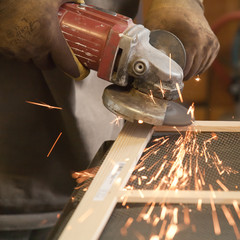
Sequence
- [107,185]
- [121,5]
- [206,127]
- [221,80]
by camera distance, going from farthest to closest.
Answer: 1. [221,80]
2. [121,5]
3. [206,127]
4. [107,185]

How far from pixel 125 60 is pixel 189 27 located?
0.29m

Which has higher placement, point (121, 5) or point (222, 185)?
point (121, 5)

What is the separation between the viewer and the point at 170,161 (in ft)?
3.75

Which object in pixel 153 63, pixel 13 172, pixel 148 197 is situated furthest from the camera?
pixel 13 172

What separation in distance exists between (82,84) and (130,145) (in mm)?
355

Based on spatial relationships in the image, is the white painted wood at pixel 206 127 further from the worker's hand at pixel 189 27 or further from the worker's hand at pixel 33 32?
the worker's hand at pixel 33 32

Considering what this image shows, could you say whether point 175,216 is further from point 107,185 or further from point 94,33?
point 94,33

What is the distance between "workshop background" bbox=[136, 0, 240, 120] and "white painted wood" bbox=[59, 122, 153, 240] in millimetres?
2094

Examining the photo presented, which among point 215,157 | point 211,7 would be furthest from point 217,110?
point 215,157

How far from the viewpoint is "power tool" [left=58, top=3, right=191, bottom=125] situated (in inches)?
44.2

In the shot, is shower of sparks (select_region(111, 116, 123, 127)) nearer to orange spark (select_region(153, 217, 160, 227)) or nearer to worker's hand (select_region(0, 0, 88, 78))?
worker's hand (select_region(0, 0, 88, 78))

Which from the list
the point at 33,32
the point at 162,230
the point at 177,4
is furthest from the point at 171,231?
the point at 177,4

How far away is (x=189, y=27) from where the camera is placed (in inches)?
51.9

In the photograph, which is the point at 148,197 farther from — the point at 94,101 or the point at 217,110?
the point at 217,110
